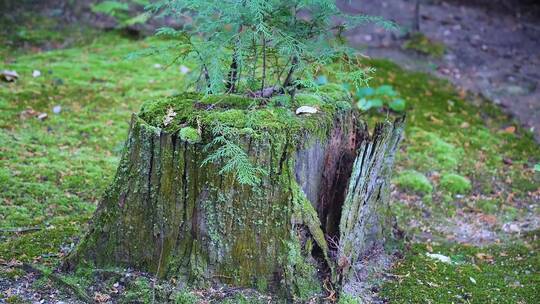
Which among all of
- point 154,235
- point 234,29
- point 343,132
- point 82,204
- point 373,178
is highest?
point 234,29

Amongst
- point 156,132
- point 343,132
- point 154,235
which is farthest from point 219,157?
point 343,132

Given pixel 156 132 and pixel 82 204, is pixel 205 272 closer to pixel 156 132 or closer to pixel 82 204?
pixel 156 132

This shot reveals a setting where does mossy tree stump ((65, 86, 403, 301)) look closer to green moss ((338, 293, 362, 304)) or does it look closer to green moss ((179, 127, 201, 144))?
green moss ((179, 127, 201, 144))

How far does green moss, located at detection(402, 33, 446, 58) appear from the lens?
31.3 feet

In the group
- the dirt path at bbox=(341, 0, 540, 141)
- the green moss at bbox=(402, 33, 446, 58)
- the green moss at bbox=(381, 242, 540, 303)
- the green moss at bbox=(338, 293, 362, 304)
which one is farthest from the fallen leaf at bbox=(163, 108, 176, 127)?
the green moss at bbox=(402, 33, 446, 58)

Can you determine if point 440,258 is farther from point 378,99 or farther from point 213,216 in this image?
point 378,99

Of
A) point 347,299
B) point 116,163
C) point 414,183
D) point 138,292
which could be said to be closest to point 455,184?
point 414,183

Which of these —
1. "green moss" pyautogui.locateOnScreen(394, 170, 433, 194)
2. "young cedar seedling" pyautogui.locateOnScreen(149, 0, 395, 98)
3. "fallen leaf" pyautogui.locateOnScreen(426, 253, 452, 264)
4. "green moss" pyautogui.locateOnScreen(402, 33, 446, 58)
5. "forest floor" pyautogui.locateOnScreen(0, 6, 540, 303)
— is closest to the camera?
"young cedar seedling" pyautogui.locateOnScreen(149, 0, 395, 98)

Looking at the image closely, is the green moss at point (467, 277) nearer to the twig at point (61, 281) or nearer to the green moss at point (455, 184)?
the green moss at point (455, 184)

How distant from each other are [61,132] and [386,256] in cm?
378

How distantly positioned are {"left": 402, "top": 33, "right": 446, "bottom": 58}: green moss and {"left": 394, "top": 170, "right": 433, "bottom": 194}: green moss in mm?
3930

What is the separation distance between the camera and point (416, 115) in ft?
24.7

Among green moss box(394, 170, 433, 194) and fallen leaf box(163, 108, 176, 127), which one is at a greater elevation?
fallen leaf box(163, 108, 176, 127)

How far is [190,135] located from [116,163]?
2.69m
